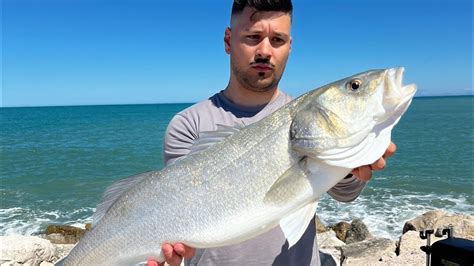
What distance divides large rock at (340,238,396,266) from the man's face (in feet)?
19.2

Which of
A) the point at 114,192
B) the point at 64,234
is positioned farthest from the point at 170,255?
the point at 64,234

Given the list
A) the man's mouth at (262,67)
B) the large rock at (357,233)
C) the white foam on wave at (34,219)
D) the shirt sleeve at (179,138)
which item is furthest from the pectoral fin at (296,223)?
the white foam on wave at (34,219)

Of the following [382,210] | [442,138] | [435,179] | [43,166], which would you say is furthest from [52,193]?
[442,138]

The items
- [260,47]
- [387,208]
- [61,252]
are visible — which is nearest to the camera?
[260,47]

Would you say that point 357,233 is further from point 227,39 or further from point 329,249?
point 227,39

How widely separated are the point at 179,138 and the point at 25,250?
680 centimetres

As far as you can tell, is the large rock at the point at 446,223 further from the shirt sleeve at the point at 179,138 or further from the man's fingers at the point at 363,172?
the shirt sleeve at the point at 179,138

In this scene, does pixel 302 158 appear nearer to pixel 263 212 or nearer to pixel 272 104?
pixel 263 212

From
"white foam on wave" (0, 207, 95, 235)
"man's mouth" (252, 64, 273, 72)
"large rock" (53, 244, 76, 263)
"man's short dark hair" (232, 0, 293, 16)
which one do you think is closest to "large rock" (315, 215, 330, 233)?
"large rock" (53, 244, 76, 263)

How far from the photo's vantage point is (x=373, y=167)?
266 cm

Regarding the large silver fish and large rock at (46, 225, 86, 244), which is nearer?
the large silver fish

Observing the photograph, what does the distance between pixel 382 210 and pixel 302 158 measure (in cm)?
1260

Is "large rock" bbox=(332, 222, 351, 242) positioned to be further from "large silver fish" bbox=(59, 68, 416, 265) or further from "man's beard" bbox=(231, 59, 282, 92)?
"large silver fish" bbox=(59, 68, 416, 265)

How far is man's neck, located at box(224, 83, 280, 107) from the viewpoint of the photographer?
3.48 m
